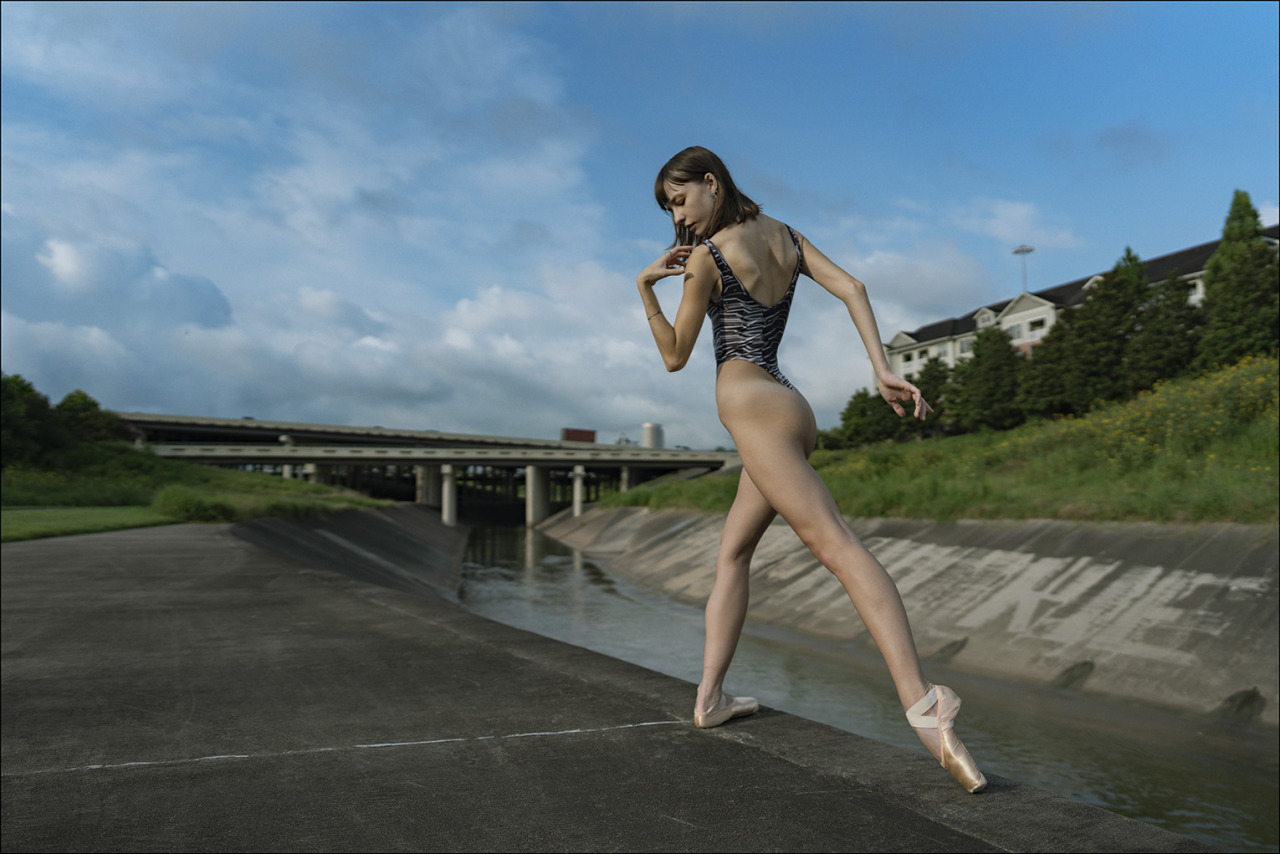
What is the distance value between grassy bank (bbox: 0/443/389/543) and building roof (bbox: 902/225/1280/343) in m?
42.4

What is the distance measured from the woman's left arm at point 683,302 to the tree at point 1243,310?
40478 mm

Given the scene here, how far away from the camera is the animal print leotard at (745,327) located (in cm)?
298

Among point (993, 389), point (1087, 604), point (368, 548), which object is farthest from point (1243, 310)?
point (368, 548)

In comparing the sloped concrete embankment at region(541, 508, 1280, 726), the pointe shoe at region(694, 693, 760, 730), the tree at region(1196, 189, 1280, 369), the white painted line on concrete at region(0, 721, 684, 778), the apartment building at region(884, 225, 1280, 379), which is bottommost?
the sloped concrete embankment at region(541, 508, 1280, 726)

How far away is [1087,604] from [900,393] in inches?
480

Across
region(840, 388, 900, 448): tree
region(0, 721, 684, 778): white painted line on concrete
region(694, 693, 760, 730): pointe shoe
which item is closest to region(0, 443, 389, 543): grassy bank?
region(0, 721, 684, 778): white painted line on concrete

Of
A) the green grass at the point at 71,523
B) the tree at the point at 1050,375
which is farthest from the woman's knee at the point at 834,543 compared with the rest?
the tree at the point at 1050,375

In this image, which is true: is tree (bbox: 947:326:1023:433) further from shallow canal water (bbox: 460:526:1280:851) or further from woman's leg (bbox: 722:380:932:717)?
woman's leg (bbox: 722:380:932:717)

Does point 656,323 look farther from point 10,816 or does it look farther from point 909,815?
point 10,816

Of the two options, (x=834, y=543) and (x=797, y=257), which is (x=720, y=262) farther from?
(x=834, y=543)

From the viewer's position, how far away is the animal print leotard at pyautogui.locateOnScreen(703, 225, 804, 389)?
2.98m

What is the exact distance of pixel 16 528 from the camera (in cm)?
1786

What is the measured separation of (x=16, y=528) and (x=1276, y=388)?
30766mm

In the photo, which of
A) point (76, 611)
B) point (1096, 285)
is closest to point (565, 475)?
point (1096, 285)
